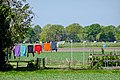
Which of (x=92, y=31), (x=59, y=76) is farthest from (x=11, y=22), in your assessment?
(x=92, y=31)

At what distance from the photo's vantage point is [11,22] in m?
27.2

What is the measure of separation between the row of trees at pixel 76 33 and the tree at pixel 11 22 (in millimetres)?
102293

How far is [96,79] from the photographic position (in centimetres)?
1959

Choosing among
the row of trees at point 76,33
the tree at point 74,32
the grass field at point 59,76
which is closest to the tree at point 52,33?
the row of trees at point 76,33

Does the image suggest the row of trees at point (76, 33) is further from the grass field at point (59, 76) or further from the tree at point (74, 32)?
the grass field at point (59, 76)

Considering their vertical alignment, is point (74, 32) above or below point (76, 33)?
above

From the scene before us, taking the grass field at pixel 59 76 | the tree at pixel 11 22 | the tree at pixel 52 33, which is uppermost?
the tree at pixel 52 33

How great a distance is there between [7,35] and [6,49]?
3.87 feet

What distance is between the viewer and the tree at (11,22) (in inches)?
1051

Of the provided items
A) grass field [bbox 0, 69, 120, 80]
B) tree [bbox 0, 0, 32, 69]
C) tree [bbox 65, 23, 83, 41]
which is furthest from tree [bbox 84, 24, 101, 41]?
grass field [bbox 0, 69, 120, 80]

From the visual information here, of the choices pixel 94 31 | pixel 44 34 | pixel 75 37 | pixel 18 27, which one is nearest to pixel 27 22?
pixel 18 27

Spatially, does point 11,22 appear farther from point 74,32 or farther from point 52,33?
point 74,32

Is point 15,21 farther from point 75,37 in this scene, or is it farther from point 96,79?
point 75,37

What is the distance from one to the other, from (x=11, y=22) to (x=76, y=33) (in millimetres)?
123001
